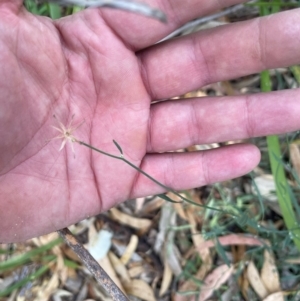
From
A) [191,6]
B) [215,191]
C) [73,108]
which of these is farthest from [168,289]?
[191,6]

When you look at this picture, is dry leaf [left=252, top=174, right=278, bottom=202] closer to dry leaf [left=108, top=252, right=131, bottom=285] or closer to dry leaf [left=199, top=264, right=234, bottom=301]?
dry leaf [left=199, top=264, right=234, bottom=301]

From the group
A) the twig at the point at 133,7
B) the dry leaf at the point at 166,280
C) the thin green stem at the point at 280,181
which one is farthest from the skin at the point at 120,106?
the twig at the point at 133,7

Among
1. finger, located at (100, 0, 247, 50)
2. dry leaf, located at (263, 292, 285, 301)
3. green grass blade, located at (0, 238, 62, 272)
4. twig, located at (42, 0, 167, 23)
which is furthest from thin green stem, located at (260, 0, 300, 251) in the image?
twig, located at (42, 0, 167, 23)

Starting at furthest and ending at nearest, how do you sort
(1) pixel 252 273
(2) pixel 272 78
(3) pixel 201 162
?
(2) pixel 272 78
(1) pixel 252 273
(3) pixel 201 162

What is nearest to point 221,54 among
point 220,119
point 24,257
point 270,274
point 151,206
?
point 220,119

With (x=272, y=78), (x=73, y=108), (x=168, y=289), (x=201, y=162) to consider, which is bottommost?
(x=168, y=289)

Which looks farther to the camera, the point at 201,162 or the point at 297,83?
the point at 297,83

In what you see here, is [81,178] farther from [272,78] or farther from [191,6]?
[272,78]
